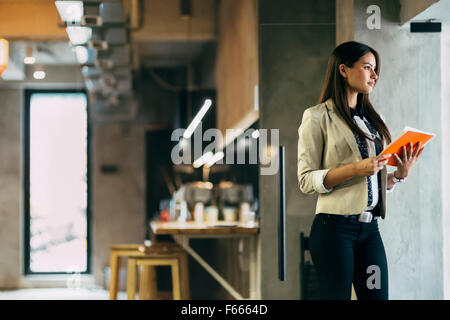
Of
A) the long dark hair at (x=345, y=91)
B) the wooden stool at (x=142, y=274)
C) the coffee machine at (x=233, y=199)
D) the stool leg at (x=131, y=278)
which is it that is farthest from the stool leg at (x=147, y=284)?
the long dark hair at (x=345, y=91)

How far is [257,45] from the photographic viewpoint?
3613 millimetres

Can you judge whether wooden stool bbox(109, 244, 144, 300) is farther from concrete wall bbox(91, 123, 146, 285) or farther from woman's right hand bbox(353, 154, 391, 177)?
woman's right hand bbox(353, 154, 391, 177)

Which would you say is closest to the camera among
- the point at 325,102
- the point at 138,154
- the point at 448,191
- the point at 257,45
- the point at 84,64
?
the point at 325,102

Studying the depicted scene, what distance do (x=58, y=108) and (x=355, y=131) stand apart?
545 centimetres

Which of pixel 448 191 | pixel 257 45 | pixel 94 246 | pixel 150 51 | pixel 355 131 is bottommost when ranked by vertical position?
pixel 94 246

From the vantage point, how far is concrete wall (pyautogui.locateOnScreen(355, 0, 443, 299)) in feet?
9.44

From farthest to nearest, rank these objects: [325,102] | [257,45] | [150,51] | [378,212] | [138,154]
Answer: [138,154] < [150,51] < [257,45] < [325,102] < [378,212]

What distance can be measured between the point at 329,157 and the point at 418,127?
0.87 meters

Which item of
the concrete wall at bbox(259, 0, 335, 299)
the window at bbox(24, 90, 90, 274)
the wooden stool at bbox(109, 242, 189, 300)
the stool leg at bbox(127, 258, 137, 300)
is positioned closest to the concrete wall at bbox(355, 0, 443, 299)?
the concrete wall at bbox(259, 0, 335, 299)

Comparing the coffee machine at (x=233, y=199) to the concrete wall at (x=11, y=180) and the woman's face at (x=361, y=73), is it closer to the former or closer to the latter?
the concrete wall at (x=11, y=180)

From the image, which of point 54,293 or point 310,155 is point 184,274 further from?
point 310,155

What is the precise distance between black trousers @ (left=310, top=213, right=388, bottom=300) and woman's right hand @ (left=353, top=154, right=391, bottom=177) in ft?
0.52

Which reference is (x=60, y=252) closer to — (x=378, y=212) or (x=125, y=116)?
(x=125, y=116)

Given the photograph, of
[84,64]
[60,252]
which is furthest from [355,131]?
[60,252]
